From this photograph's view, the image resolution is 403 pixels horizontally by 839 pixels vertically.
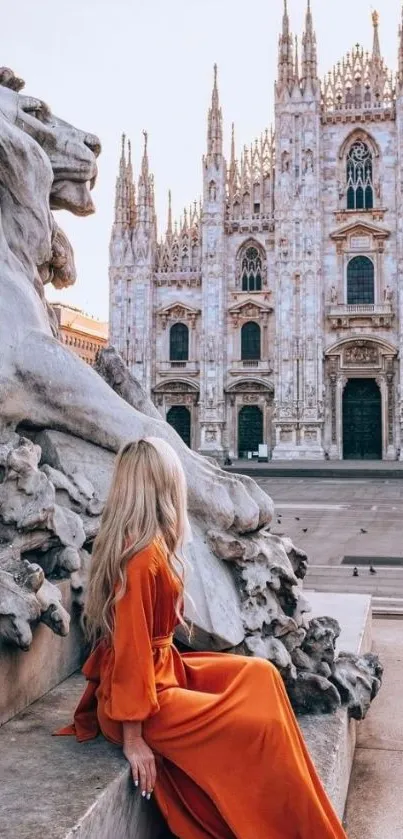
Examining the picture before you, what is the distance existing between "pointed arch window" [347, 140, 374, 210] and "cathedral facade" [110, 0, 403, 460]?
2.0 inches

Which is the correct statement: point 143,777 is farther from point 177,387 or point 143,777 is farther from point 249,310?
point 177,387

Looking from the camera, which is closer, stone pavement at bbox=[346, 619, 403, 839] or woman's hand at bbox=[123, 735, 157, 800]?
woman's hand at bbox=[123, 735, 157, 800]

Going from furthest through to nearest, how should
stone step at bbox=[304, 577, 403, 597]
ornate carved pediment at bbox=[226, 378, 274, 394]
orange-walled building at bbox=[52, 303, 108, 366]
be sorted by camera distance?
orange-walled building at bbox=[52, 303, 108, 366] < ornate carved pediment at bbox=[226, 378, 274, 394] < stone step at bbox=[304, 577, 403, 597]

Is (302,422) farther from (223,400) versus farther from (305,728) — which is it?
(305,728)

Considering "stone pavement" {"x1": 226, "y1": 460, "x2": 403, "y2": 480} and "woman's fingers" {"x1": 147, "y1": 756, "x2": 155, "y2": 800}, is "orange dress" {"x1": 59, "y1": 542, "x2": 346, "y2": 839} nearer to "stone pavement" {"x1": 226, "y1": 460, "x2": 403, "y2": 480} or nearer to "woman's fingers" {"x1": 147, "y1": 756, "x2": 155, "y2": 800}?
"woman's fingers" {"x1": 147, "y1": 756, "x2": 155, "y2": 800}

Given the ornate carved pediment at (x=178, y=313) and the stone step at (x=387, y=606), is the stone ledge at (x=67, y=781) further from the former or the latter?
→ the ornate carved pediment at (x=178, y=313)

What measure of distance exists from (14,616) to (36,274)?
1527mm

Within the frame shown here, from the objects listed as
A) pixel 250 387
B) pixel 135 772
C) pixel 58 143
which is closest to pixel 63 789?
pixel 135 772

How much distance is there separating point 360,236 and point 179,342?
8.21 meters

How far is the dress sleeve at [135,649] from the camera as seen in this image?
1.70 meters

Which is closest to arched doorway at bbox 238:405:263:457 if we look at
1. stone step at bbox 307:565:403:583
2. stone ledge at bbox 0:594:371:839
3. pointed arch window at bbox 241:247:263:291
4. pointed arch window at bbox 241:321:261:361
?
pointed arch window at bbox 241:321:261:361

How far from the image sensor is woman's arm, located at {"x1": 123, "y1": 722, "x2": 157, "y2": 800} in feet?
5.64

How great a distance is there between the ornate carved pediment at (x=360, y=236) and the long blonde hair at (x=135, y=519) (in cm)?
2805

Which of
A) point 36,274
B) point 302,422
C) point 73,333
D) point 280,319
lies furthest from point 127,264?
point 36,274
